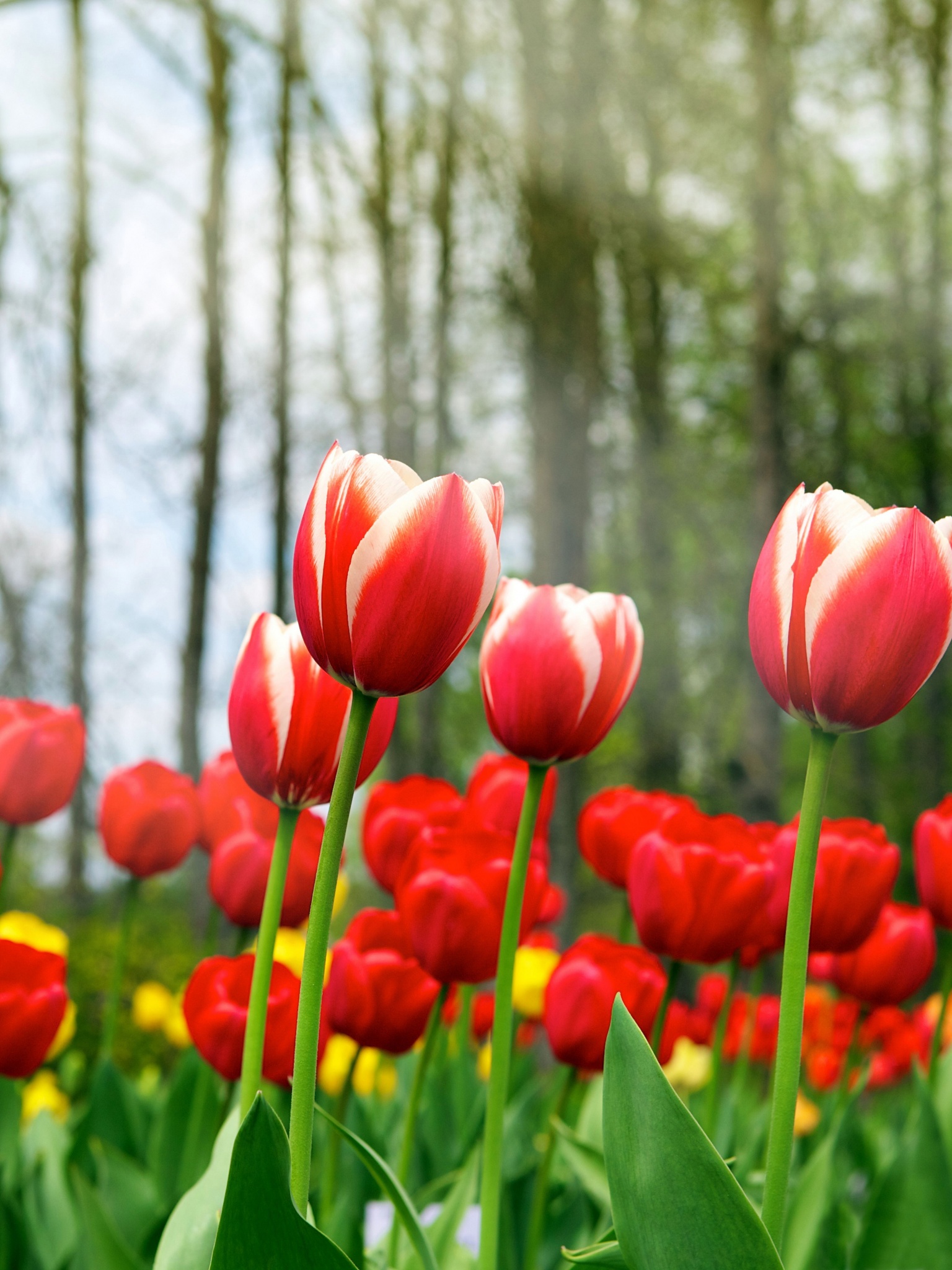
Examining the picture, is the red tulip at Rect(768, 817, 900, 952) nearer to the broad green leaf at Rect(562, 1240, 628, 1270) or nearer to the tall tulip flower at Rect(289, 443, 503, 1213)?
the broad green leaf at Rect(562, 1240, 628, 1270)

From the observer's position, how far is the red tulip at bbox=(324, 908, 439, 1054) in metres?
0.99

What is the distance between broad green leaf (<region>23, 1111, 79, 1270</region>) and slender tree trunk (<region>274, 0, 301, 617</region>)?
4.99 meters

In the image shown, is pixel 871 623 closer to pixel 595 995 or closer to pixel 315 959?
pixel 315 959

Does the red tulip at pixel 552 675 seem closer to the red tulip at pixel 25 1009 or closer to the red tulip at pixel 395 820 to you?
the red tulip at pixel 395 820

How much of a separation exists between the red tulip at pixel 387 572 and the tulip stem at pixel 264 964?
15 cm

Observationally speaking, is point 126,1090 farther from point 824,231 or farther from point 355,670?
point 824,231

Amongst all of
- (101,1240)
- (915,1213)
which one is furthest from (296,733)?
(915,1213)

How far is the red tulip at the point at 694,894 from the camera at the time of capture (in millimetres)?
935

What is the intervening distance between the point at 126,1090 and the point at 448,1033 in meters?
0.45

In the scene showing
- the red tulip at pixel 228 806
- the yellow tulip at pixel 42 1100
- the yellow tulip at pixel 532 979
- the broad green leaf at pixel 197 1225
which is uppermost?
the red tulip at pixel 228 806

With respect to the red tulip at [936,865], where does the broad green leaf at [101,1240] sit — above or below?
below

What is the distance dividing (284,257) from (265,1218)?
6469 millimetres

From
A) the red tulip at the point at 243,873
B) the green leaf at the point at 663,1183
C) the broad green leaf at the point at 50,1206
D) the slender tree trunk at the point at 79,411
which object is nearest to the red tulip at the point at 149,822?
the red tulip at the point at 243,873

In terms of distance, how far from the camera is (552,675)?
2.53 feet
